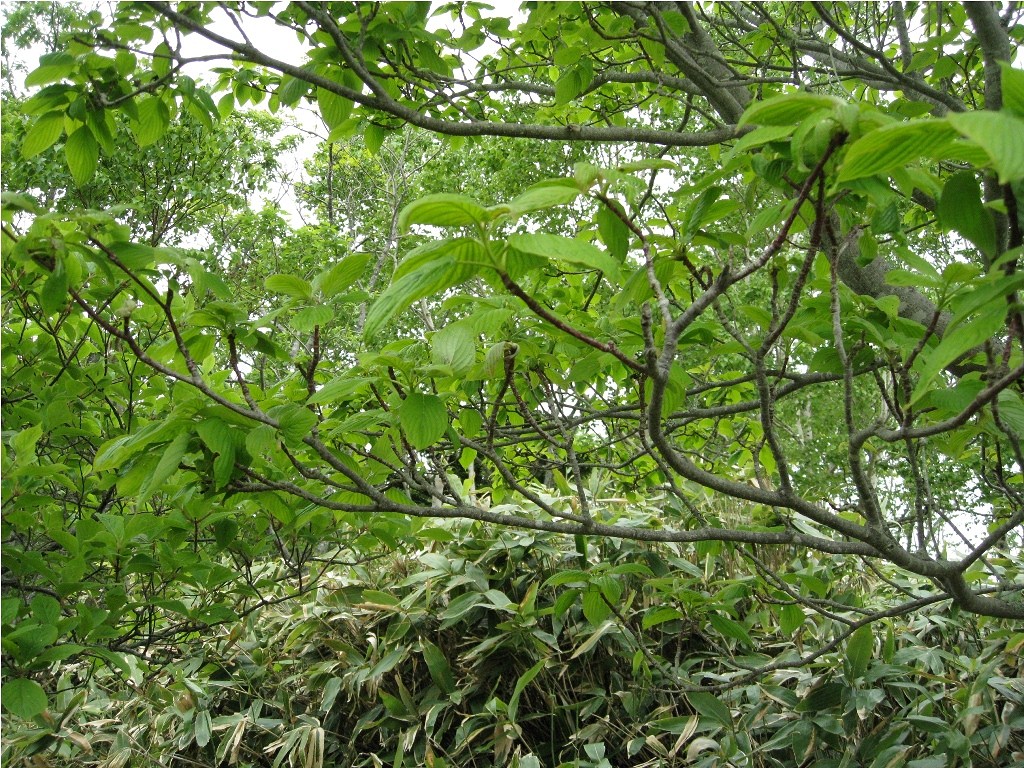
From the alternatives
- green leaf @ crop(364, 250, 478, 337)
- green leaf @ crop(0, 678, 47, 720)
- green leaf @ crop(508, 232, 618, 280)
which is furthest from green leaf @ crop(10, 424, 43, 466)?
green leaf @ crop(508, 232, 618, 280)

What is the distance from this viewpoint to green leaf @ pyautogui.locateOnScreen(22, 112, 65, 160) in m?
1.74

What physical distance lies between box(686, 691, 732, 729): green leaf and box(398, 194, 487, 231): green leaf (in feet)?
6.16

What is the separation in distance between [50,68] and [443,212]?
130cm

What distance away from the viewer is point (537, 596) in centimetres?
296

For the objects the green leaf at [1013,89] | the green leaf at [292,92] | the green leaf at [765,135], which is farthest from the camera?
the green leaf at [292,92]

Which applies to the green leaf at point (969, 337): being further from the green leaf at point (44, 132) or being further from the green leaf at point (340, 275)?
the green leaf at point (44, 132)

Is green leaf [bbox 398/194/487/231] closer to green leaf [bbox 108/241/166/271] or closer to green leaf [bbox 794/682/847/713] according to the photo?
green leaf [bbox 108/241/166/271]

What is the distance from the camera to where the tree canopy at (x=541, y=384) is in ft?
3.40

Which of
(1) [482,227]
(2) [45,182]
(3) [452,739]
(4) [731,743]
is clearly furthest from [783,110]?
(2) [45,182]

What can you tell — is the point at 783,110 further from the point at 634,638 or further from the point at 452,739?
the point at 452,739

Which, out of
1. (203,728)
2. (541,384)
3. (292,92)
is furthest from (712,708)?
(292,92)

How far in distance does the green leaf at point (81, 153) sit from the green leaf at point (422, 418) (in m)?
1.02

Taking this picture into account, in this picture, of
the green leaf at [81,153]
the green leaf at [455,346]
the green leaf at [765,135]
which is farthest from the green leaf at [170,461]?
the green leaf at [765,135]

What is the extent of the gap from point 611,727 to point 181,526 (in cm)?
148
